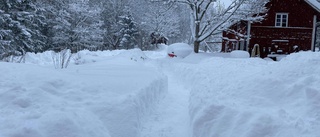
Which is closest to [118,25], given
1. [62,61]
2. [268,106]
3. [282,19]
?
[282,19]

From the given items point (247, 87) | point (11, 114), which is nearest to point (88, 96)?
point (11, 114)

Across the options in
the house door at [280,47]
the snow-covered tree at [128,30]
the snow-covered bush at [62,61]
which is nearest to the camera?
the snow-covered bush at [62,61]

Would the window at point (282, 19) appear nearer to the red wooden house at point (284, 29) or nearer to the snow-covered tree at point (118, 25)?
the red wooden house at point (284, 29)

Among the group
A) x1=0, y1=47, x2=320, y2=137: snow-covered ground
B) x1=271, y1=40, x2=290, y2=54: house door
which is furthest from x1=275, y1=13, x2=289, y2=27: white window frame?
x1=0, y1=47, x2=320, y2=137: snow-covered ground

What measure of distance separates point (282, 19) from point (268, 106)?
807 inches

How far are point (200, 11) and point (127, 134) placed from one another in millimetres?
18881

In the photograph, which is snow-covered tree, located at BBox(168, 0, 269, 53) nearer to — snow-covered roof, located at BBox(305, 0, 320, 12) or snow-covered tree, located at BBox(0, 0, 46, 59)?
snow-covered roof, located at BBox(305, 0, 320, 12)

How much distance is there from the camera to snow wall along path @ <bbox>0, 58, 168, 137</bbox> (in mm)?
3123

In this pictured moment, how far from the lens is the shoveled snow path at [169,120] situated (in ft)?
15.9

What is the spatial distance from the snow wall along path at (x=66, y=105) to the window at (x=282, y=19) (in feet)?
64.8

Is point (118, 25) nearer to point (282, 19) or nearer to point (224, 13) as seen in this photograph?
point (224, 13)

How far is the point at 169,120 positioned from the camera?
561 centimetres

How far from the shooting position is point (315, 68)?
4758mm

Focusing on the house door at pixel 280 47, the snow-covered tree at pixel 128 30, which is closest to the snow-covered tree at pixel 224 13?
the house door at pixel 280 47
